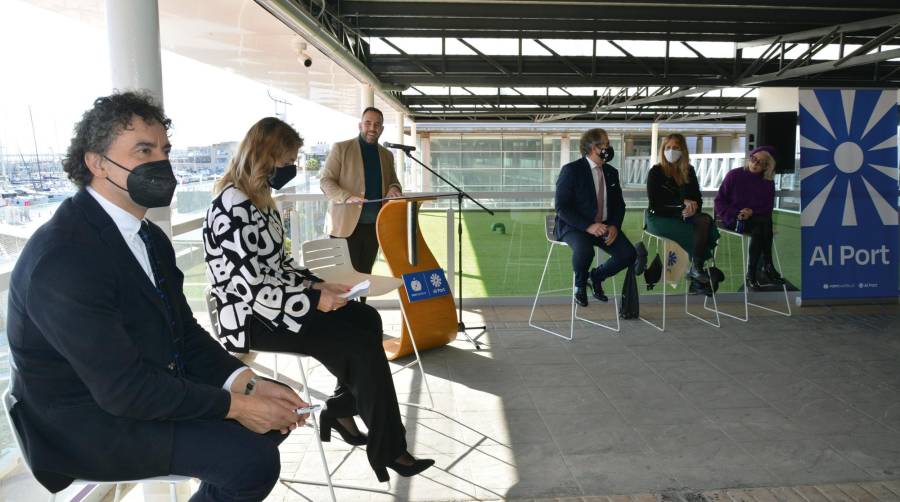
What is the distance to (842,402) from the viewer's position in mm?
4016

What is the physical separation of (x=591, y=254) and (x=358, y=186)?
6.20 feet

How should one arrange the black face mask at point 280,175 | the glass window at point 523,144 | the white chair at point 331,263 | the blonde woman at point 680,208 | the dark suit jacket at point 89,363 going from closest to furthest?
the dark suit jacket at point 89,363, the black face mask at point 280,175, the white chair at point 331,263, the blonde woman at point 680,208, the glass window at point 523,144

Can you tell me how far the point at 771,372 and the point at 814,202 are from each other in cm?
239

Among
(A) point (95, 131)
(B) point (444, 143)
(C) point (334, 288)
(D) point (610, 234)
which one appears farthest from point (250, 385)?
(B) point (444, 143)

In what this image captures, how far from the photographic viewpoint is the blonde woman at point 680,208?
5.84 m

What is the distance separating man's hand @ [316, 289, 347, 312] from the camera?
2.84 metres

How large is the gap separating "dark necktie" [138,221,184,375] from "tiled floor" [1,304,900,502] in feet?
3.75

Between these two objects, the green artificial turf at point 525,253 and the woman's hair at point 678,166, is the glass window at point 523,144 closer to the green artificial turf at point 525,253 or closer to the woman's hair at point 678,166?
the green artificial turf at point 525,253

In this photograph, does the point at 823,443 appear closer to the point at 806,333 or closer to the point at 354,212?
the point at 806,333

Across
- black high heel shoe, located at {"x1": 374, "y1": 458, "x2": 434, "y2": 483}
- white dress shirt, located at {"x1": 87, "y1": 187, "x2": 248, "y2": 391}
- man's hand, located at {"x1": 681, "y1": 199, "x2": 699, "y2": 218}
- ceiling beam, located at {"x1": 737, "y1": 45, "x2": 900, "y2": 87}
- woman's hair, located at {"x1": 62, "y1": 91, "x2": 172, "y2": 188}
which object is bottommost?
black high heel shoe, located at {"x1": 374, "y1": 458, "x2": 434, "y2": 483}

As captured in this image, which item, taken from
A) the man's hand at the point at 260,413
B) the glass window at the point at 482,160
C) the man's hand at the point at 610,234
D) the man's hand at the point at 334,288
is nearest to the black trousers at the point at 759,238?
the man's hand at the point at 610,234

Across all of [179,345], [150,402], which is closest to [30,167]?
[179,345]

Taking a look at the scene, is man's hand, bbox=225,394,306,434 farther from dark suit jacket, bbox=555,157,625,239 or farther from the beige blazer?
dark suit jacket, bbox=555,157,625,239

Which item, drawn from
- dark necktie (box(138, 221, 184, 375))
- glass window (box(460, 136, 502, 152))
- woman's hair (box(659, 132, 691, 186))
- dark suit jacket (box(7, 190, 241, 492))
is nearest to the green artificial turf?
woman's hair (box(659, 132, 691, 186))
